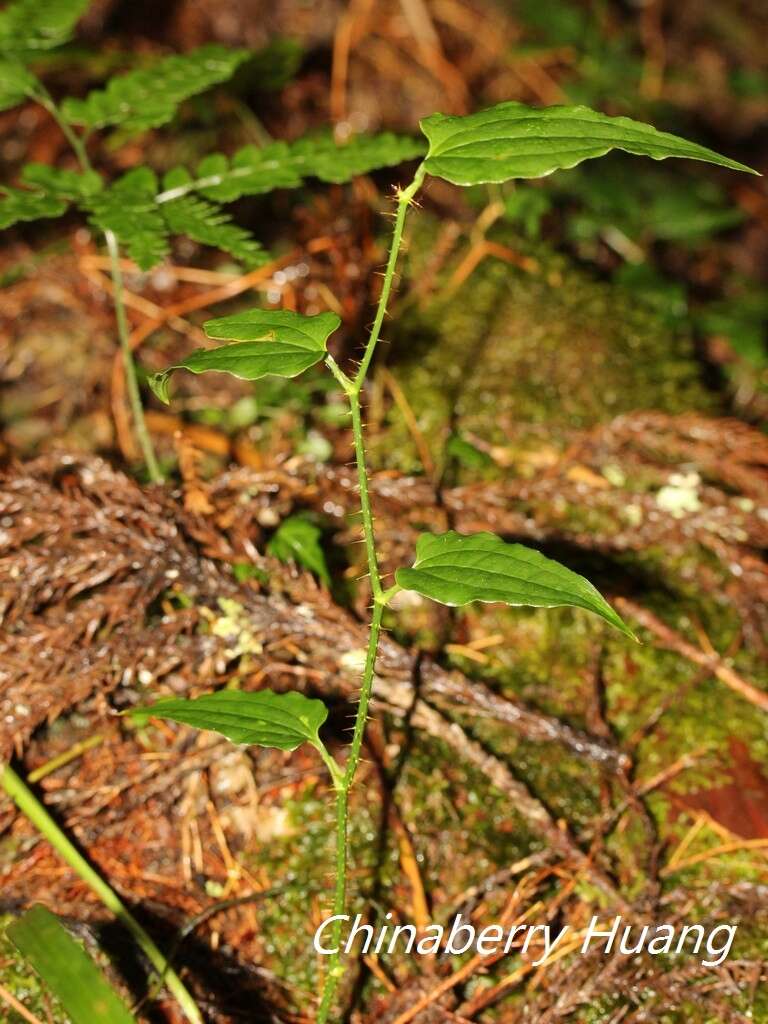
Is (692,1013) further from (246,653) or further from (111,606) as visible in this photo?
(111,606)

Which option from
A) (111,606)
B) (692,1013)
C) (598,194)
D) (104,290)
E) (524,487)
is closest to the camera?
(692,1013)

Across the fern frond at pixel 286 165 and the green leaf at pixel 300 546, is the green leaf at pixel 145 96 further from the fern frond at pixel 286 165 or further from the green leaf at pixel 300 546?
the green leaf at pixel 300 546

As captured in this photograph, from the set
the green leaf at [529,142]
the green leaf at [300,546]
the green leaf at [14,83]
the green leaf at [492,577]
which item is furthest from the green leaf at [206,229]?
the green leaf at [492,577]

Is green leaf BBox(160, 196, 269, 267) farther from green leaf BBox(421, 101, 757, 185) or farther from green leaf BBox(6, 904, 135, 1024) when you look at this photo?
green leaf BBox(6, 904, 135, 1024)

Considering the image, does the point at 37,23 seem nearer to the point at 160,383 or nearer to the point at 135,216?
the point at 135,216

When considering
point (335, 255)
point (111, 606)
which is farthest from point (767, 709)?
point (335, 255)
